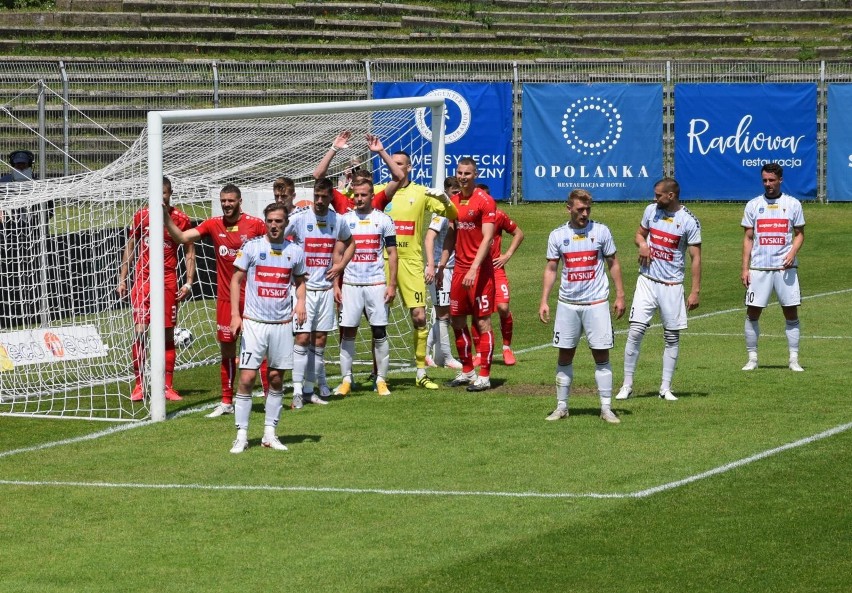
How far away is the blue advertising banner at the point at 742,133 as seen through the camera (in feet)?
103

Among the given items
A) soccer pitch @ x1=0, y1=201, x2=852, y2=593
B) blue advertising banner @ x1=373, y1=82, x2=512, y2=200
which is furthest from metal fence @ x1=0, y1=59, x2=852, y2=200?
soccer pitch @ x1=0, y1=201, x2=852, y2=593

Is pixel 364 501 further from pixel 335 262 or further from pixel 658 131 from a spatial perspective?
pixel 658 131

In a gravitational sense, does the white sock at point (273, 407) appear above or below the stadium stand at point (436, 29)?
below

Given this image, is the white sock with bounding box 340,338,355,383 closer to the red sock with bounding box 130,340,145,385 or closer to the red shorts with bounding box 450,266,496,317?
the red shorts with bounding box 450,266,496,317

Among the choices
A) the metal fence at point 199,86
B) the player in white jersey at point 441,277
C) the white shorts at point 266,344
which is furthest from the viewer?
the metal fence at point 199,86

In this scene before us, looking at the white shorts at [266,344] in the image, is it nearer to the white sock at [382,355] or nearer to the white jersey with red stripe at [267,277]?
the white jersey with red stripe at [267,277]

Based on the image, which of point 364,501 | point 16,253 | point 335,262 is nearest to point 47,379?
point 16,253

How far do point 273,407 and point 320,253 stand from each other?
2.48 metres

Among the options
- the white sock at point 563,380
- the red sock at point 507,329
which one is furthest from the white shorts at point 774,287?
the white sock at point 563,380

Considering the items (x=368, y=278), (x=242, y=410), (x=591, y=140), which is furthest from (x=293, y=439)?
(x=591, y=140)

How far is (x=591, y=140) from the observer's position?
1227 inches

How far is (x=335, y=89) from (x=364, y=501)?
22.7 m

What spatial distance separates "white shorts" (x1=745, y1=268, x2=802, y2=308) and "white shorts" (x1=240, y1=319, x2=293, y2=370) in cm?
639

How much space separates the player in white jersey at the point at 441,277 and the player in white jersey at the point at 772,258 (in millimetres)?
3352
